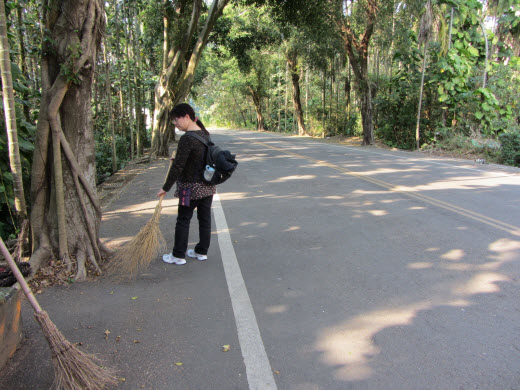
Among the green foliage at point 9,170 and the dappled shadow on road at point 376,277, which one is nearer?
the dappled shadow on road at point 376,277

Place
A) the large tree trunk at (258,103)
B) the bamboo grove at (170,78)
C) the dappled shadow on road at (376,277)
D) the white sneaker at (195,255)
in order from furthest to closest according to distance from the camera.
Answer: the large tree trunk at (258,103) < the white sneaker at (195,255) < the bamboo grove at (170,78) < the dappled shadow on road at (376,277)

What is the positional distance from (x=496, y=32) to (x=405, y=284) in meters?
21.9

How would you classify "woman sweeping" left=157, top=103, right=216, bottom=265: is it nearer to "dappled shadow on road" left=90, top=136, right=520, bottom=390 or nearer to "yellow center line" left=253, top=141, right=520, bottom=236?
"dappled shadow on road" left=90, top=136, right=520, bottom=390

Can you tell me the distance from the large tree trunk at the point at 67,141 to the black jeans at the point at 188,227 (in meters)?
0.93

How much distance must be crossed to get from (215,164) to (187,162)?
32 cm

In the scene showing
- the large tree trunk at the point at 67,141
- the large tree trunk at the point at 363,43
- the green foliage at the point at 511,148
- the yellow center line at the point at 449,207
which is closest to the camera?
the large tree trunk at the point at 67,141

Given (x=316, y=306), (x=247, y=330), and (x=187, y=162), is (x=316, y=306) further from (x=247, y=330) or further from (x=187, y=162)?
(x=187, y=162)

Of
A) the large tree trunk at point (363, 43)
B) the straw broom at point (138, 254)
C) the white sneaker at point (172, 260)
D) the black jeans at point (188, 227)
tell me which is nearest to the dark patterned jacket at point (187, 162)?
the black jeans at point (188, 227)

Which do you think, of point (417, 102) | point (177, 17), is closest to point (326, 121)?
point (417, 102)

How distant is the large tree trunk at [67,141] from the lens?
438cm

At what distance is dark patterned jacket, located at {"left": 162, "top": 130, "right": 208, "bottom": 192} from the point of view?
464 cm

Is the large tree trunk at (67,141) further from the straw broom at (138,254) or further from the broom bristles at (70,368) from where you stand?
the broom bristles at (70,368)

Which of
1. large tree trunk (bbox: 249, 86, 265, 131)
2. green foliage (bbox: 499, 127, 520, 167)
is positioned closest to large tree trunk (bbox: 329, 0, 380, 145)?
green foliage (bbox: 499, 127, 520, 167)

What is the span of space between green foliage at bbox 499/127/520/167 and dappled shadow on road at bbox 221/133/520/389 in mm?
5138
